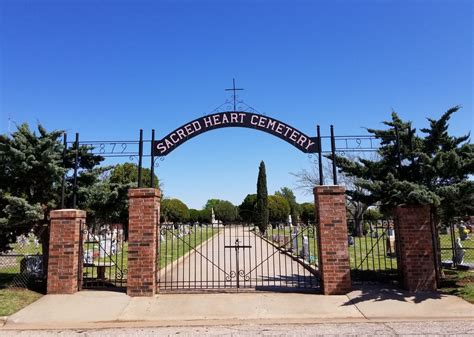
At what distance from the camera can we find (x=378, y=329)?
20.8 ft

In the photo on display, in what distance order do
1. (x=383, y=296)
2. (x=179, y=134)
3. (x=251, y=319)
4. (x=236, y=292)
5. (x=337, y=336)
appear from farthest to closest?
(x=179, y=134)
(x=236, y=292)
(x=383, y=296)
(x=251, y=319)
(x=337, y=336)

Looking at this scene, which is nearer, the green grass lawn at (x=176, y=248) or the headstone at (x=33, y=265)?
the headstone at (x=33, y=265)

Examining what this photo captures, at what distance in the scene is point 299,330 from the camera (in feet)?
21.0

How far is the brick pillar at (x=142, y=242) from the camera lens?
343 inches

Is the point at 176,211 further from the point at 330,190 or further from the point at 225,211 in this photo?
the point at 330,190

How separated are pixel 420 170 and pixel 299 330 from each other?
16.3 feet

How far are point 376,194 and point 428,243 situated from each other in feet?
5.01

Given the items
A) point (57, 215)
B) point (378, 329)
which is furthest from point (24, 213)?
point (378, 329)

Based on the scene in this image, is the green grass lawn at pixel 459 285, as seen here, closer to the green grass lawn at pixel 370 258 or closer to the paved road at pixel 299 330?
the green grass lawn at pixel 370 258

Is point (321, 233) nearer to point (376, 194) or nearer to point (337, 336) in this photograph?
point (376, 194)

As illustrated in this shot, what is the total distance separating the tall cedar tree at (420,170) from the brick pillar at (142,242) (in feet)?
15.6

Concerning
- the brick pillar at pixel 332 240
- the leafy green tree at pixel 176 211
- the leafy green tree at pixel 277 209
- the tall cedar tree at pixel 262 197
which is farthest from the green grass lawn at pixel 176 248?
the leafy green tree at pixel 277 209

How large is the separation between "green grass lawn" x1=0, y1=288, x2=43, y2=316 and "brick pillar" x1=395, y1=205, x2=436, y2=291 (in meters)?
8.17

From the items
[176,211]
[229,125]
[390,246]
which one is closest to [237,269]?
[229,125]
